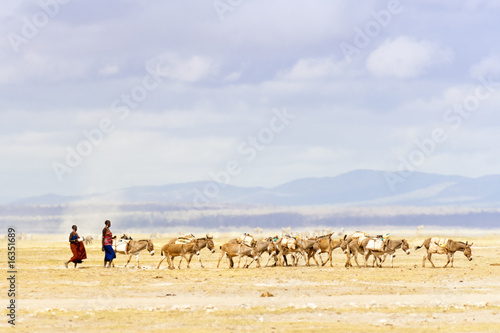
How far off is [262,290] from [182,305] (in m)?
4.44

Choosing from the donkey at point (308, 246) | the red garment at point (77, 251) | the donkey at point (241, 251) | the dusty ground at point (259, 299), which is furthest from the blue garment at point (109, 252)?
the donkey at point (308, 246)

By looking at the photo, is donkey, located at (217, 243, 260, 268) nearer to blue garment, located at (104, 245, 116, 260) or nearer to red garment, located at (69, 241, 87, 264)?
blue garment, located at (104, 245, 116, 260)

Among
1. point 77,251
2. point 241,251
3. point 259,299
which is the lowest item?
point 259,299

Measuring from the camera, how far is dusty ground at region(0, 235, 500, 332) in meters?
19.2

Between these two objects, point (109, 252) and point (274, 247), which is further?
point (274, 247)

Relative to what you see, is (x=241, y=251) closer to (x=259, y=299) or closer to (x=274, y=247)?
(x=274, y=247)

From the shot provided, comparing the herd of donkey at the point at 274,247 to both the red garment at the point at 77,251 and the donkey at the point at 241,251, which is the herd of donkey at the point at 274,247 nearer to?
the donkey at the point at 241,251

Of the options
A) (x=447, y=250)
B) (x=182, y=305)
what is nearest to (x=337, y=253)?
(x=447, y=250)

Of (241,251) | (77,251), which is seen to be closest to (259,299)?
(241,251)

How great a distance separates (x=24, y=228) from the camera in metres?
182

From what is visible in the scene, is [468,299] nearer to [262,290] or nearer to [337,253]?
Answer: [262,290]

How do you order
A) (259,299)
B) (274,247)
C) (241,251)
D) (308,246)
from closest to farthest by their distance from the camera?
(259,299), (241,251), (274,247), (308,246)

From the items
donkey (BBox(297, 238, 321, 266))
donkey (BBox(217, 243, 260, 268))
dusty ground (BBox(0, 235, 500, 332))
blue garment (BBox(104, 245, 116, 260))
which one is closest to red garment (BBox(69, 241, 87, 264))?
dusty ground (BBox(0, 235, 500, 332))

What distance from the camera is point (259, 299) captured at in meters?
24.0
